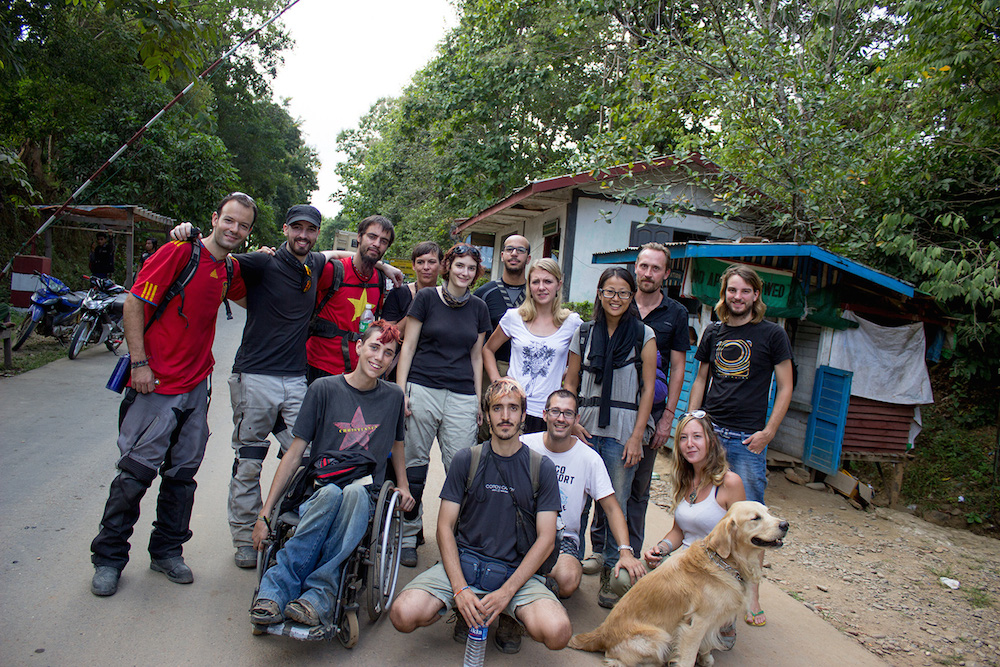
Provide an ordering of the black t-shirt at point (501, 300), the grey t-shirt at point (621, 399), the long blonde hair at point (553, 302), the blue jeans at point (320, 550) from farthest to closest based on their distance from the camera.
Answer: the black t-shirt at point (501, 300)
the long blonde hair at point (553, 302)
the grey t-shirt at point (621, 399)
the blue jeans at point (320, 550)

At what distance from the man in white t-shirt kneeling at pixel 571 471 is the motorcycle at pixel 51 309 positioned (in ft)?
29.2

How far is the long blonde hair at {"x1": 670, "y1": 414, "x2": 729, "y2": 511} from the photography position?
3486mm

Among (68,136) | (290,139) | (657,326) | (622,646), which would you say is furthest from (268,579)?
Answer: (290,139)

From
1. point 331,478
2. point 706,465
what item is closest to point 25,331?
point 331,478

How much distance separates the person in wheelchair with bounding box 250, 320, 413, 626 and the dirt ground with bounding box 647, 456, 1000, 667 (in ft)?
8.48

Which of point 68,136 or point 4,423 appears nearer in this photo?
point 4,423

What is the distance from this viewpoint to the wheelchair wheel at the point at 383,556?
294cm

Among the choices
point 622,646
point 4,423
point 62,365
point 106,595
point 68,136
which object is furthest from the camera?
point 68,136

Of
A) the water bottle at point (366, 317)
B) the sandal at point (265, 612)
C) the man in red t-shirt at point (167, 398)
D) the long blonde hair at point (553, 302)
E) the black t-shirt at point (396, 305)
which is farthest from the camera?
the black t-shirt at point (396, 305)

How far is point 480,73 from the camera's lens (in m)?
14.8

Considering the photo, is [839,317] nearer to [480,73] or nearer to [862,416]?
[862,416]

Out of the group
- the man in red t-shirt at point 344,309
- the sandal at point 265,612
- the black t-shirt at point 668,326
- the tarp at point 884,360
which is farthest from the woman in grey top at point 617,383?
the tarp at point 884,360

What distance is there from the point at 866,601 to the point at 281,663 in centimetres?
398

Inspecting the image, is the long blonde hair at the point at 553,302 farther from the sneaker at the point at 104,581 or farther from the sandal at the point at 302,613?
the sneaker at the point at 104,581
